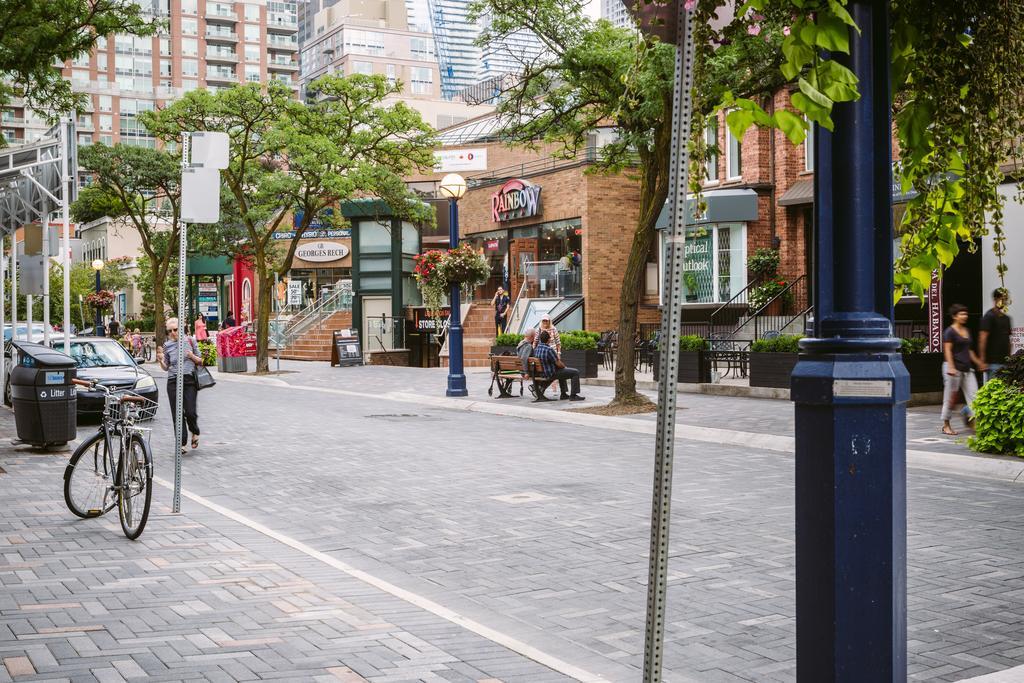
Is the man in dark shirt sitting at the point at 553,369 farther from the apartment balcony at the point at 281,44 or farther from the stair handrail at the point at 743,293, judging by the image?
the apartment balcony at the point at 281,44

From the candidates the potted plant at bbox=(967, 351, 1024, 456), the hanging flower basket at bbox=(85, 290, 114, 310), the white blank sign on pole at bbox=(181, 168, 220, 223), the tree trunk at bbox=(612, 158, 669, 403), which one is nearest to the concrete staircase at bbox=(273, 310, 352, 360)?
the hanging flower basket at bbox=(85, 290, 114, 310)

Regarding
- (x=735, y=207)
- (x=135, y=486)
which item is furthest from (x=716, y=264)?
(x=135, y=486)

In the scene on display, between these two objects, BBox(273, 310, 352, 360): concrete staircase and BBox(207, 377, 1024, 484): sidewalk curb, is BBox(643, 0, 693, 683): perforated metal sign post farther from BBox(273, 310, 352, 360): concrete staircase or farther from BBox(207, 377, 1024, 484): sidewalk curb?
BBox(273, 310, 352, 360): concrete staircase

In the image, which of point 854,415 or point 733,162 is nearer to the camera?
point 854,415

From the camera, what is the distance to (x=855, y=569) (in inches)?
125

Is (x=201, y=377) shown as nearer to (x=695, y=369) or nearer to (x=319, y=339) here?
(x=695, y=369)

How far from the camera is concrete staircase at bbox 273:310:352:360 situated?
4528cm

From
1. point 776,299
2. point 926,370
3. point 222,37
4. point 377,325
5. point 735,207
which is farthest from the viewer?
point 222,37

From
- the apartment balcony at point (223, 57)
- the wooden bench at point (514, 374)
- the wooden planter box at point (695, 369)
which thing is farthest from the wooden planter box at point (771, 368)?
the apartment balcony at point (223, 57)

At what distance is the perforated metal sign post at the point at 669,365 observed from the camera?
111 inches

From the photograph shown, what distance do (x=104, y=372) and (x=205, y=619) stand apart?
1398 cm

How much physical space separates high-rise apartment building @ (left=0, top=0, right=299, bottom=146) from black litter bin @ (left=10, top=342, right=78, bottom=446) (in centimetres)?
10141

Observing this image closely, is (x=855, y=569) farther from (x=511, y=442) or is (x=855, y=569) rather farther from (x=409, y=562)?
(x=511, y=442)

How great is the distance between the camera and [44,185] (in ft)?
67.5
